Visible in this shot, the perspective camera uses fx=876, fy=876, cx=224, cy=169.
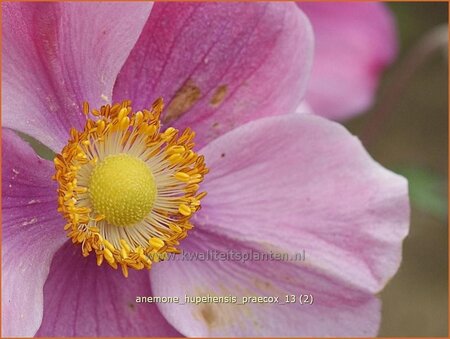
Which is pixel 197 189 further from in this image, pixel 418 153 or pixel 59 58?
pixel 418 153

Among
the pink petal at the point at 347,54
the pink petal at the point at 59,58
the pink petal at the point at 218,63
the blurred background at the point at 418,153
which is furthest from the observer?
the blurred background at the point at 418,153

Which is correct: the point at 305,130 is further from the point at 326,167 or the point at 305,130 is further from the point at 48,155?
the point at 48,155

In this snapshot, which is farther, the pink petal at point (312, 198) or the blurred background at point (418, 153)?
the blurred background at point (418, 153)

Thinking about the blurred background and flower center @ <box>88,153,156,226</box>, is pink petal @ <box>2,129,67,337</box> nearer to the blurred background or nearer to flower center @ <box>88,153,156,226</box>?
flower center @ <box>88,153,156,226</box>

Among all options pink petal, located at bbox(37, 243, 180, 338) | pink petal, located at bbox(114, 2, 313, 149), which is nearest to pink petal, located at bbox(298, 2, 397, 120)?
pink petal, located at bbox(114, 2, 313, 149)

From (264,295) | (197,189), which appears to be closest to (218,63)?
(197,189)

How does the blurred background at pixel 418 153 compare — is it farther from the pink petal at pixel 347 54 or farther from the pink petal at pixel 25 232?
the pink petal at pixel 25 232

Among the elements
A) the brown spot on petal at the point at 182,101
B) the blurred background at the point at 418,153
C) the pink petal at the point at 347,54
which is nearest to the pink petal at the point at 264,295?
the brown spot on petal at the point at 182,101
